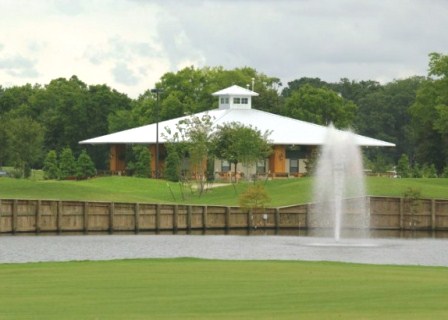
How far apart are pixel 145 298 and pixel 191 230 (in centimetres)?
5377

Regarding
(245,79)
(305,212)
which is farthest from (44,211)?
(245,79)

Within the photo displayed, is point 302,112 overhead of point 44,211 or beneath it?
overhead

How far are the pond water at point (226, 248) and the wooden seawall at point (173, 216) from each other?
3.39 meters

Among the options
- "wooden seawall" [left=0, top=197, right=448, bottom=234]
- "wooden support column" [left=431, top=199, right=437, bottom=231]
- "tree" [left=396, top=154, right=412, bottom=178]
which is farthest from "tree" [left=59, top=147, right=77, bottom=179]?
"wooden support column" [left=431, top=199, right=437, bottom=231]

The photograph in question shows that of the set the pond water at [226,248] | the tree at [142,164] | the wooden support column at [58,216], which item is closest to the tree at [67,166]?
the tree at [142,164]

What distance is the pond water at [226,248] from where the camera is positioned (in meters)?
55.2

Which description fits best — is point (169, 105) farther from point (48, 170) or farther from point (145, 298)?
point (145, 298)

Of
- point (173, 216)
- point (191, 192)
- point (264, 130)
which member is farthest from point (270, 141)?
point (173, 216)

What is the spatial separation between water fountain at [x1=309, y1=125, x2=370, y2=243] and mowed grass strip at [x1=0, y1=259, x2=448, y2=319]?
3492 centimetres

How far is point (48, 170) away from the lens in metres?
133

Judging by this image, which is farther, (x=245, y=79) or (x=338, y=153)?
(x=245, y=79)

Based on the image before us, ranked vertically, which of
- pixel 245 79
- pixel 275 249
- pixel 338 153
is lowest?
pixel 275 249

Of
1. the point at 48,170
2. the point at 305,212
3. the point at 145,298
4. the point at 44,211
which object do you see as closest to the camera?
the point at 145,298

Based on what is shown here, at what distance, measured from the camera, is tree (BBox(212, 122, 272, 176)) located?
4520 inches
